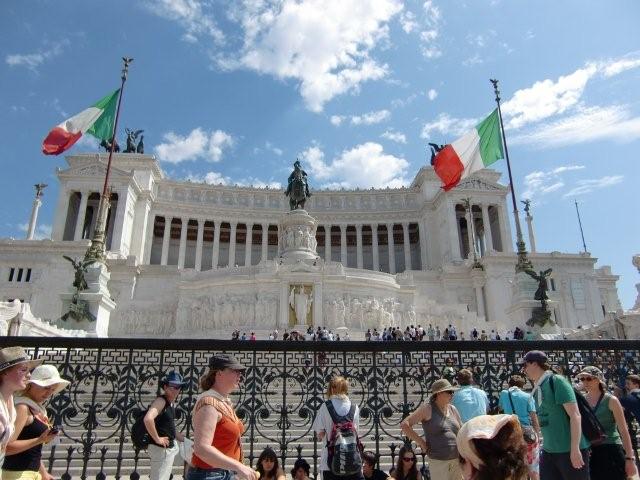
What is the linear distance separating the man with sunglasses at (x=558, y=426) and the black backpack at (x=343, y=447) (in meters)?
2.10

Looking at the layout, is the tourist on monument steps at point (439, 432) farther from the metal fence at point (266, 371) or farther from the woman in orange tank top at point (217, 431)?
the woman in orange tank top at point (217, 431)

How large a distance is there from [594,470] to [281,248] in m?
37.5

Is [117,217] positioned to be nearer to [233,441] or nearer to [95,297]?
[95,297]

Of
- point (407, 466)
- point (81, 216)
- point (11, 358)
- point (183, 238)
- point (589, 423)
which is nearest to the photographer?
point (11, 358)

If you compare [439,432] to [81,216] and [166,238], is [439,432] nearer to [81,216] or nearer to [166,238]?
[81,216]

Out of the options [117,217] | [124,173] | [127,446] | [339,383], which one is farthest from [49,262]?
[339,383]

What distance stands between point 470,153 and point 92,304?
20.5 meters

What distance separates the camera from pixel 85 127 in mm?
25281

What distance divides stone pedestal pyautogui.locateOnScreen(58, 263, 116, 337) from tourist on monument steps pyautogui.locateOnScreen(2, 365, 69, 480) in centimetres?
1702

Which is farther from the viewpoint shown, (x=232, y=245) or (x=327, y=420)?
(x=232, y=245)

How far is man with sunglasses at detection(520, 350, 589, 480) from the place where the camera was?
16.9ft

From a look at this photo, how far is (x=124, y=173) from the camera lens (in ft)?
207

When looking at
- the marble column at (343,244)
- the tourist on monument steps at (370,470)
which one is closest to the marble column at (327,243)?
the marble column at (343,244)

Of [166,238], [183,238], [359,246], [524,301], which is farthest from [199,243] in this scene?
[524,301]
